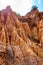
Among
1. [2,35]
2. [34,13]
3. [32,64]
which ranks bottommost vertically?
[32,64]

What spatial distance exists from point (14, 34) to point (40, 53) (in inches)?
269

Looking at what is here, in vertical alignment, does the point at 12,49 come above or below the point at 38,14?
below

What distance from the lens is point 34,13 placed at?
3024 inches

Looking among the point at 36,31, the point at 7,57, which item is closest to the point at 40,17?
the point at 36,31

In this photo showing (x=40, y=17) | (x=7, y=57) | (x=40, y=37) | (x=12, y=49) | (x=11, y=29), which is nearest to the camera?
(x=7, y=57)

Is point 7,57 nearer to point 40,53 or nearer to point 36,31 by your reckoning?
point 40,53

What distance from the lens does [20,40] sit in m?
52.8

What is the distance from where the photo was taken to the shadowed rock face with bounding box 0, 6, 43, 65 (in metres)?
40.2

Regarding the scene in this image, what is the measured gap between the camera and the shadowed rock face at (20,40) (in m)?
40.2

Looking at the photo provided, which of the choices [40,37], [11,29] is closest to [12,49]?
[11,29]

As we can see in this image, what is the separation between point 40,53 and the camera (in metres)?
53.2

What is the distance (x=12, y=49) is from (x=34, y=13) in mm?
35715

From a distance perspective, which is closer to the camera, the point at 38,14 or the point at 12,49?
the point at 12,49

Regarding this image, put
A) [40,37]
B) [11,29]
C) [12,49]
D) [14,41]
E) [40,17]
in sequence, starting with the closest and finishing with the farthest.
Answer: [12,49], [14,41], [11,29], [40,37], [40,17]
